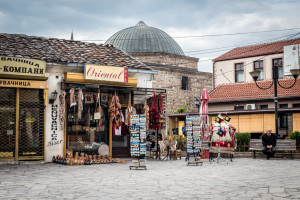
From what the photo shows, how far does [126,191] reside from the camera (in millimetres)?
7852

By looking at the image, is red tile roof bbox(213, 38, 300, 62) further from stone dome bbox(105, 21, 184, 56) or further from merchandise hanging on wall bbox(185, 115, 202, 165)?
merchandise hanging on wall bbox(185, 115, 202, 165)

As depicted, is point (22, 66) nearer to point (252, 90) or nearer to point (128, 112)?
point (128, 112)

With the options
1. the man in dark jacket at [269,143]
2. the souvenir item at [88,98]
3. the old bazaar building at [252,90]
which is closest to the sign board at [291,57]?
the old bazaar building at [252,90]

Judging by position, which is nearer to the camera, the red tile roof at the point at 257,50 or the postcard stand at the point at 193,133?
the postcard stand at the point at 193,133

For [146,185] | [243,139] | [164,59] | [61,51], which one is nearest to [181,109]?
[164,59]

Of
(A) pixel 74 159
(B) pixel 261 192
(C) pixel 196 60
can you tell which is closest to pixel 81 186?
(B) pixel 261 192

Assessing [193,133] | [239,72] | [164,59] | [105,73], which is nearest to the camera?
[193,133]

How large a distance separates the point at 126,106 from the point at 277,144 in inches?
254

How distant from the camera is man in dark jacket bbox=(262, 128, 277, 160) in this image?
53.7 feet

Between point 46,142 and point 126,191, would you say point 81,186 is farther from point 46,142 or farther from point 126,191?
point 46,142

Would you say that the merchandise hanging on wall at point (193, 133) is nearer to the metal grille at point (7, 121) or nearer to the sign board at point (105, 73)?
the sign board at point (105, 73)

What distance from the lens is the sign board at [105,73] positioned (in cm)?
1497

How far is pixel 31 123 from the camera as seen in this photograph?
14.4 m

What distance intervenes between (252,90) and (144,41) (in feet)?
45.5
